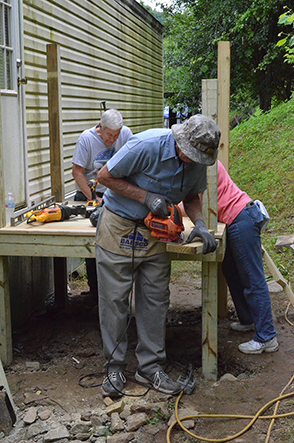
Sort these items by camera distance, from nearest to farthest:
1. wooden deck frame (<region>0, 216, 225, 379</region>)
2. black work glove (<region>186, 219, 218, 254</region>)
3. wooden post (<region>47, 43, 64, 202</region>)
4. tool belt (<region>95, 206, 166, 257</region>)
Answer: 1. black work glove (<region>186, 219, 218, 254</region>)
2. tool belt (<region>95, 206, 166, 257</region>)
3. wooden deck frame (<region>0, 216, 225, 379</region>)
4. wooden post (<region>47, 43, 64, 202</region>)

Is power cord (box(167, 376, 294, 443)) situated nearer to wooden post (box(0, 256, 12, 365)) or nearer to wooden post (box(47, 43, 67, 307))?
wooden post (box(0, 256, 12, 365))

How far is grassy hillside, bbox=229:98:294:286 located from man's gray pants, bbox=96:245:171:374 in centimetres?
311

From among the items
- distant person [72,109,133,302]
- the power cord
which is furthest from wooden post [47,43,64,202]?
the power cord

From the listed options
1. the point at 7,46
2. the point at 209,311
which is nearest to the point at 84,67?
the point at 7,46

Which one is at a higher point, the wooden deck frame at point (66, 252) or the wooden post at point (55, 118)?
the wooden post at point (55, 118)

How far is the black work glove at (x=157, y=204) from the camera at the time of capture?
346cm

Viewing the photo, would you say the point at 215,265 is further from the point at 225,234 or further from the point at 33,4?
the point at 33,4

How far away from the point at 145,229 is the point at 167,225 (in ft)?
0.82

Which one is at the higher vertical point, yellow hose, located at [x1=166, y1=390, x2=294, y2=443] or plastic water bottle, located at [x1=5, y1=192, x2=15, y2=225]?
plastic water bottle, located at [x1=5, y1=192, x2=15, y2=225]

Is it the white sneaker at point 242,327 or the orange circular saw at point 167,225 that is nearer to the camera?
the orange circular saw at point 167,225

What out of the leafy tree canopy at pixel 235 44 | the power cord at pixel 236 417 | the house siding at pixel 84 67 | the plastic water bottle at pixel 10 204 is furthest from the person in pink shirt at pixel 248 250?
the leafy tree canopy at pixel 235 44

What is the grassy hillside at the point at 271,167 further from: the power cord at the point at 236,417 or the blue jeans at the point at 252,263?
the power cord at the point at 236,417

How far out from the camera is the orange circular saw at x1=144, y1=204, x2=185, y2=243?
353 centimetres

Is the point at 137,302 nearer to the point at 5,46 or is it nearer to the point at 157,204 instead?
the point at 157,204
